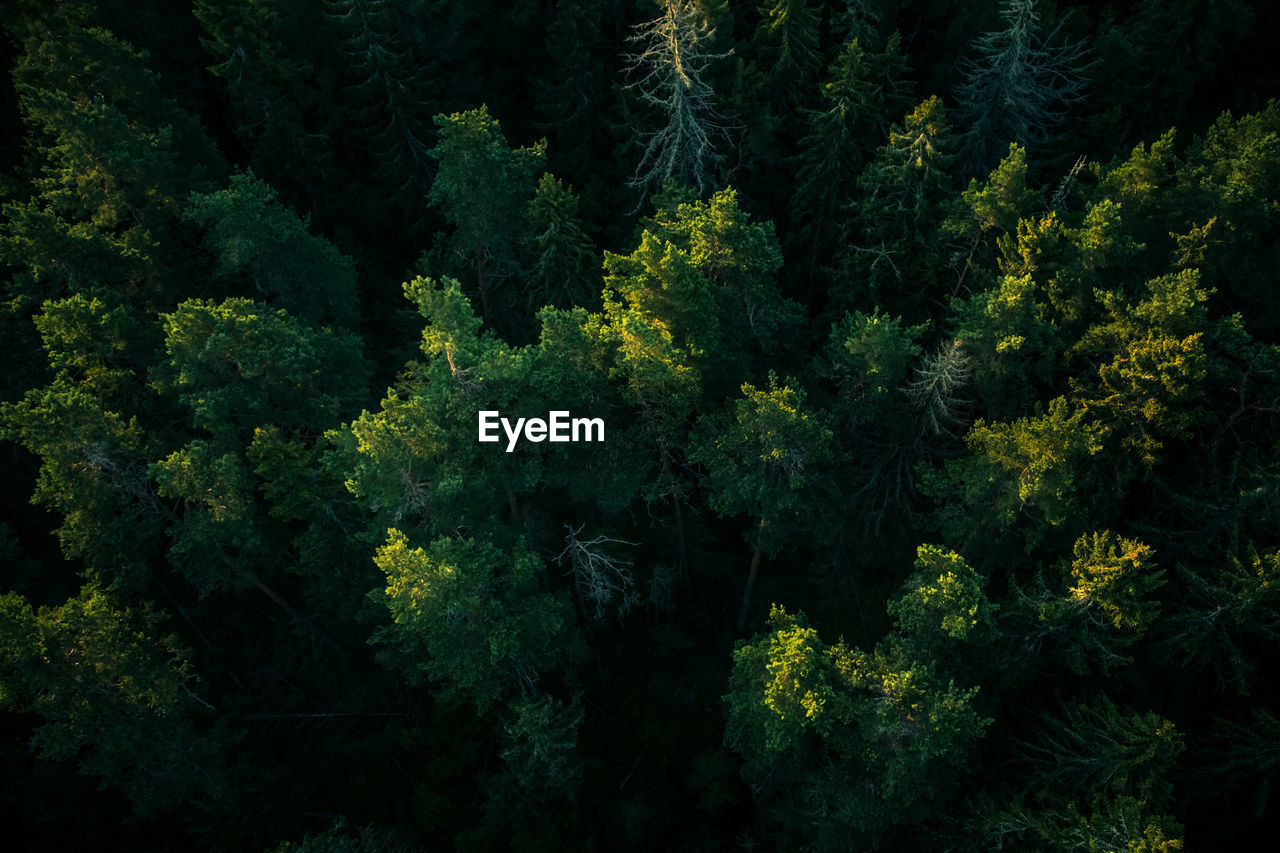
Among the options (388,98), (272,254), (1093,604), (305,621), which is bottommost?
(1093,604)

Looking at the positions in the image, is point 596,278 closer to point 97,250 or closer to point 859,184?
point 859,184

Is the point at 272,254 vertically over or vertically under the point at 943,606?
over

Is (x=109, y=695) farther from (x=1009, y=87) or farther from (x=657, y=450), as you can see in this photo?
(x=1009, y=87)

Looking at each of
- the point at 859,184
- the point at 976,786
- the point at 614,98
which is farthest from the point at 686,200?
the point at 976,786

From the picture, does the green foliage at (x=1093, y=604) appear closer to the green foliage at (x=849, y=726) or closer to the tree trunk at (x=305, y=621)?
the green foliage at (x=849, y=726)

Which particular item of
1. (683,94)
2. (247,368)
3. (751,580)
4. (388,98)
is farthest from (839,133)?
(247,368)

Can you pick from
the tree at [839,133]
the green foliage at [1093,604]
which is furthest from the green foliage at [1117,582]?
the tree at [839,133]

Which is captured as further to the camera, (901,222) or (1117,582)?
(901,222)
